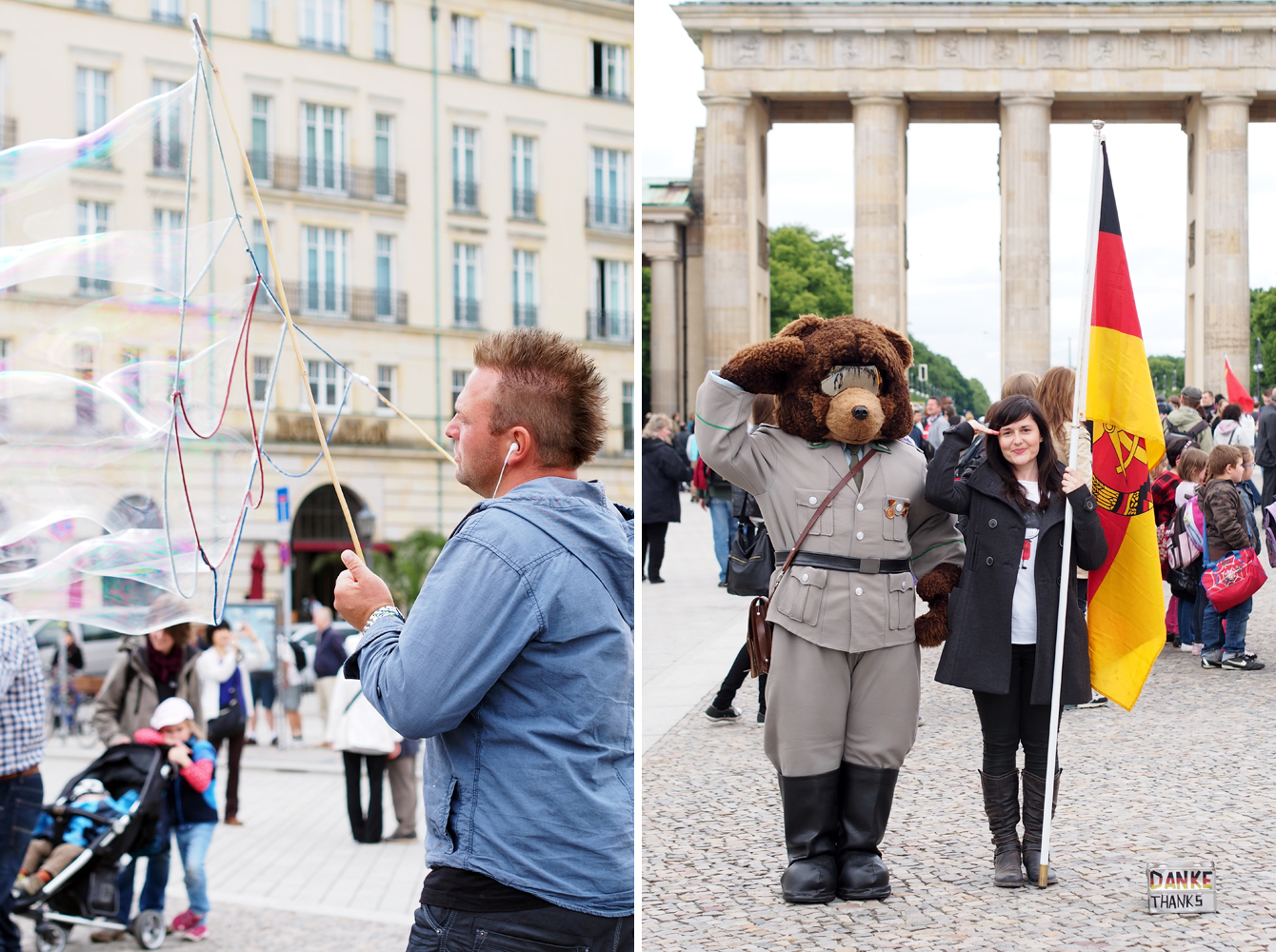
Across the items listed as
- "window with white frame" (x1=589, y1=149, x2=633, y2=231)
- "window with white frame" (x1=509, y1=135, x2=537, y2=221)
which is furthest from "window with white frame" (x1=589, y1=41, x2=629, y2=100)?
"window with white frame" (x1=509, y1=135, x2=537, y2=221)

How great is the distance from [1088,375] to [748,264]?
43.2 metres

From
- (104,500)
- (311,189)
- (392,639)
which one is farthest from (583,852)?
(311,189)

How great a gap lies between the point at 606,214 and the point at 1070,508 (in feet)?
130

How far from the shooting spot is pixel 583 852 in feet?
8.28

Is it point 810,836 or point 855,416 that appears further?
point 810,836

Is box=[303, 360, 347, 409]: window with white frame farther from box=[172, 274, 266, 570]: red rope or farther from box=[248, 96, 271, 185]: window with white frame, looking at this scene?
box=[172, 274, 266, 570]: red rope

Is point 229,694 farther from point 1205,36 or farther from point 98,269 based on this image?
point 1205,36

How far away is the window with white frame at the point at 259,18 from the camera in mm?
40309

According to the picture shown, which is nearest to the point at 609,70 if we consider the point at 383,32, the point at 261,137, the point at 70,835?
the point at 383,32

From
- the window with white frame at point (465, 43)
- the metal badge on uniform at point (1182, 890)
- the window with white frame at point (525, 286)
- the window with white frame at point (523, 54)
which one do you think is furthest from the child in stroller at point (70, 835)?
the window with white frame at point (523, 54)

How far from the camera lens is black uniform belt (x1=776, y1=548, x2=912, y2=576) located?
4750 mm

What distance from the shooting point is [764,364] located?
4762 millimetres

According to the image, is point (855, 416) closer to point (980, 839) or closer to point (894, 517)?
point (894, 517)

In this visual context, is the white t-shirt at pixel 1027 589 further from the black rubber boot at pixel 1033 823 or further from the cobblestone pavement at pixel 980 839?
the cobblestone pavement at pixel 980 839
